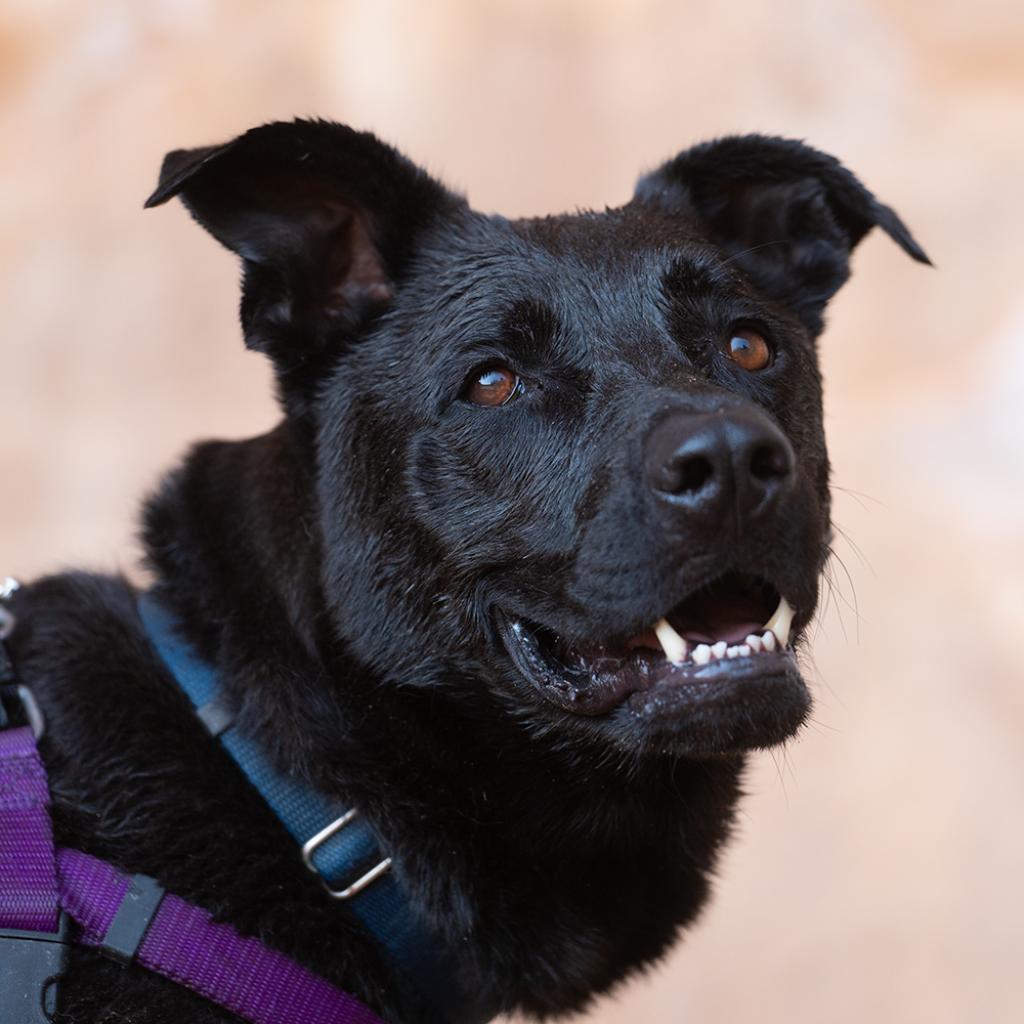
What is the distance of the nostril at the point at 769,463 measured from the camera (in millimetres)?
1692

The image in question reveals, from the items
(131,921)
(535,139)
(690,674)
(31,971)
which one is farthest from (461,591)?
(535,139)

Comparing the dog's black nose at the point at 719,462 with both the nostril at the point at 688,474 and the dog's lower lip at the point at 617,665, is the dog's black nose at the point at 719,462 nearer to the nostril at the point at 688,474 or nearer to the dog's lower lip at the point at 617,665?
the nostril at the point at 688,474

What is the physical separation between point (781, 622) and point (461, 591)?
1.58ft

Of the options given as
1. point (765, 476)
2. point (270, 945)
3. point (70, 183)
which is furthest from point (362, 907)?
point (70, 183)

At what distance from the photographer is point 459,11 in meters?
5.11

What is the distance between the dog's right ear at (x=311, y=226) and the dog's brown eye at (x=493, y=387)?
31 centimetres

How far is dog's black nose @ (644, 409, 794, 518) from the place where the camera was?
1.67 m

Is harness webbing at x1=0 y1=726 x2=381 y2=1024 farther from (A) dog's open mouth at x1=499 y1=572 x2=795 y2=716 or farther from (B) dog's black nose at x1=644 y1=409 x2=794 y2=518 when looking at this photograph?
(B) dog's black nose at x1=644 y1=409 x2=794 y2=518

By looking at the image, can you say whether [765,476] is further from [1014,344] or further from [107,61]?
[107,61]

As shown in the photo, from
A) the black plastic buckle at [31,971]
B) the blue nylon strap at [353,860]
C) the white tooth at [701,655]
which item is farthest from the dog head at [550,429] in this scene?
the black plastic buckle at [31,971]

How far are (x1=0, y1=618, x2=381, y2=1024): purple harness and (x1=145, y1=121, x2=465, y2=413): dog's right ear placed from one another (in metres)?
0.80

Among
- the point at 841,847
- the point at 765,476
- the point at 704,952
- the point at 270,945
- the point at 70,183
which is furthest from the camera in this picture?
the point at 70,183

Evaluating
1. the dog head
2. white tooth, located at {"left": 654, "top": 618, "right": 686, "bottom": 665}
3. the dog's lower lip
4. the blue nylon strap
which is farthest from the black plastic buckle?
white tooth, located at {"left": 654, "top": 618, "right": 686, "bottom": 665}

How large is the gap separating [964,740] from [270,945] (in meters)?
2.98
